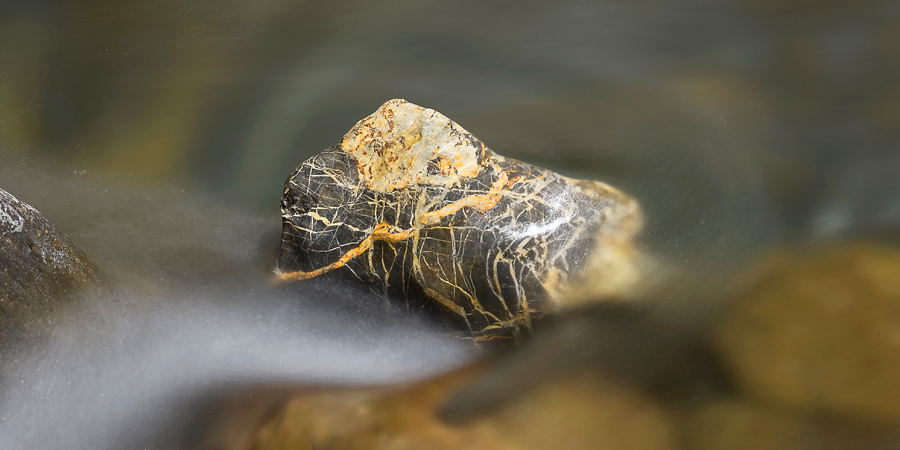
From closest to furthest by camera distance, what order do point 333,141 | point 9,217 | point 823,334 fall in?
point 823,334
point 9,217
point 333,141

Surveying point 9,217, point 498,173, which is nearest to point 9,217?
point 9,217

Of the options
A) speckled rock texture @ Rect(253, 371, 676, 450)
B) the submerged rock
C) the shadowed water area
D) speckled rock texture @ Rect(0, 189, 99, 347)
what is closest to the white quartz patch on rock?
speckled rock texture @ Rect(0, 189, 99, 347)

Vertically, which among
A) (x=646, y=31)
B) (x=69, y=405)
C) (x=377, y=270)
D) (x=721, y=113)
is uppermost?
(x=646, y=31)

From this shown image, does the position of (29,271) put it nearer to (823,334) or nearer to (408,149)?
(408,149)

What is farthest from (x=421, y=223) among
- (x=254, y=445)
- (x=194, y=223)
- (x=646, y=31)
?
(x=646, y=31)

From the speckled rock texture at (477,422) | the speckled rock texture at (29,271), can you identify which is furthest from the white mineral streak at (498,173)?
the speckled rock texture at (29,271)

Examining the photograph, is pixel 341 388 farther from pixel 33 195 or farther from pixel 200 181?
pixel 33 195
